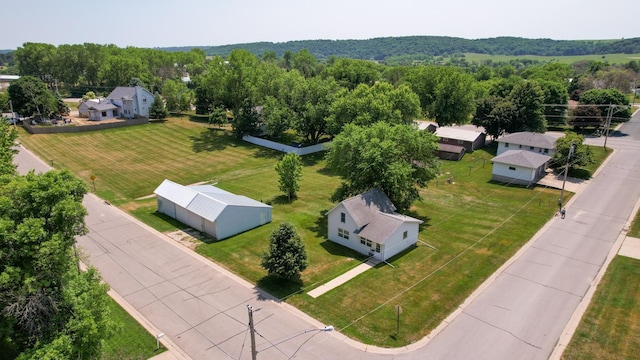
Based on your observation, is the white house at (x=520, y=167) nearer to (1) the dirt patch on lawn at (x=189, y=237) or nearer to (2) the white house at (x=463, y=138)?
(2) the white house at (x=463, y=138)

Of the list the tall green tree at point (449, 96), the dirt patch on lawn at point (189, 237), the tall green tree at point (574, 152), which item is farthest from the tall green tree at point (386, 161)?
the tall green tree at point (449, 96)

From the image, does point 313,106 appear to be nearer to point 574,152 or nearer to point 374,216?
point 374,216

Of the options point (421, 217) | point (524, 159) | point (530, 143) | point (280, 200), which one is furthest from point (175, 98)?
point (524, 159)

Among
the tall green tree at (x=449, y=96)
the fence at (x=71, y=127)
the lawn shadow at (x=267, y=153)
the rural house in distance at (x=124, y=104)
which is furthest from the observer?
the rural house in distance at (x=124, y=104)

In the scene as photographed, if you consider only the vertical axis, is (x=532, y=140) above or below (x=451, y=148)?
above

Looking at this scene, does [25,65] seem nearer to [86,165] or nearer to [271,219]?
[86,165]

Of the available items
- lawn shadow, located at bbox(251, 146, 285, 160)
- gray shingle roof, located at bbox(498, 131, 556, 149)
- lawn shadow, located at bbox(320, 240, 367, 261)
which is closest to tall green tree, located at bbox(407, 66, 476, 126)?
gray shingle roof, located at bbox(498, 131, 556, 149)
